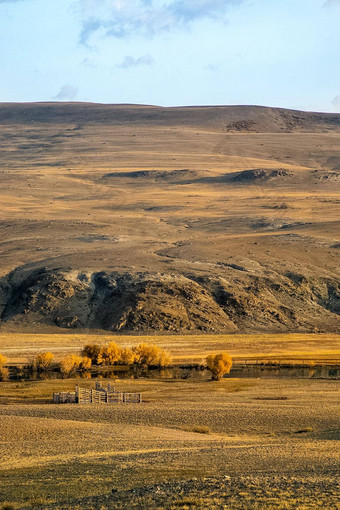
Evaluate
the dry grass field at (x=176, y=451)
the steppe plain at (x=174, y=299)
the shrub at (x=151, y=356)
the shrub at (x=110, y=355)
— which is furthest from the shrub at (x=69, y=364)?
the dry grass field at (x=176, y=451)

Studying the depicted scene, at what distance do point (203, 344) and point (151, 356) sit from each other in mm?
9810

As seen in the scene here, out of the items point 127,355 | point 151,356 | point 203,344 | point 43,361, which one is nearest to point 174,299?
point 203,344

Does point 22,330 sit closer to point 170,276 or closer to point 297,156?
point 170,276

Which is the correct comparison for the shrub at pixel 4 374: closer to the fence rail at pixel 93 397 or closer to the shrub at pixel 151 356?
the shrub at pixel 151 356

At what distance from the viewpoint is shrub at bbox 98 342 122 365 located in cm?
5541

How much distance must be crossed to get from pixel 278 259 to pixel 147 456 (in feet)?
241

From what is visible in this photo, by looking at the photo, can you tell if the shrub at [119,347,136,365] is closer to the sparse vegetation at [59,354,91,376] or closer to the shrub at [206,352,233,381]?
the sparse vegetation at [59,354,91,376]

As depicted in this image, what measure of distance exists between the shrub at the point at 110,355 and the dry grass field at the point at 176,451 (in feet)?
54.7

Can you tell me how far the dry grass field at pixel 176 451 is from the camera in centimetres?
1426

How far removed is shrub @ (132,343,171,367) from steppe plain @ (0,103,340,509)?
111 inches

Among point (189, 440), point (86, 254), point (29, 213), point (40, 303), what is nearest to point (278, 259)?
point (86, 254)

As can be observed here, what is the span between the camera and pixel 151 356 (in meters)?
54.8

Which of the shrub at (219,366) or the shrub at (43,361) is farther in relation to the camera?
the shrub at (43,361)

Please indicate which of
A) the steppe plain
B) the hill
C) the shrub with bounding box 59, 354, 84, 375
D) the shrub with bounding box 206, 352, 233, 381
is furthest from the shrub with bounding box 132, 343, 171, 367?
the hill
